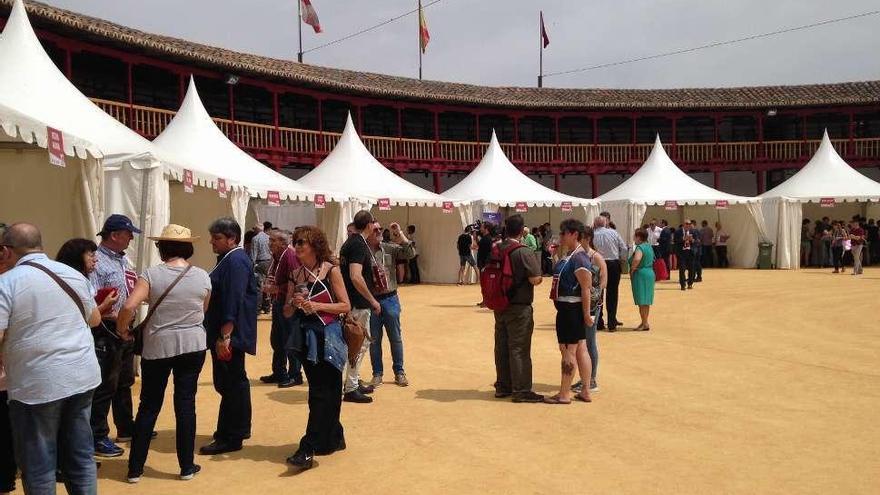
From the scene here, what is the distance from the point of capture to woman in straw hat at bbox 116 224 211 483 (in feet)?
12.9

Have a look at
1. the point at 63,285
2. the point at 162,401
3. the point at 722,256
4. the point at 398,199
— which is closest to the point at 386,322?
the point at 162,401

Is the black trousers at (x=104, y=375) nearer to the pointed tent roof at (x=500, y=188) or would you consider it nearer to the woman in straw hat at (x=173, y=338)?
the woman in straw hat at (x=173, y=338)

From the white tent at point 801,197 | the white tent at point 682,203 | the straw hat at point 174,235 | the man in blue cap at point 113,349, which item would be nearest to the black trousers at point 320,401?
the straw hat at point 174,235

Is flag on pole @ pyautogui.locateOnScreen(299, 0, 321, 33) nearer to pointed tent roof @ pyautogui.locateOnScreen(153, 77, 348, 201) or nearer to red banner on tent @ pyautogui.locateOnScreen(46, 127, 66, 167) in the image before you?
pointed tent roof @ pyautogui.locateOnScreen(153, 77, 348, 201)

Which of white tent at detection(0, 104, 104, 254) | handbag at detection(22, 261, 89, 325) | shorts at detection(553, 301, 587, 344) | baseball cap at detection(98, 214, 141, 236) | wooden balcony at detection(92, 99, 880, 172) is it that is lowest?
shorts at detection(553, 301, 587, 344)

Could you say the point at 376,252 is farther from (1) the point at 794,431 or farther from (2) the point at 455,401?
(1) the point at 794,431

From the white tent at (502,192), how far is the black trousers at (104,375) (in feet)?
43.0

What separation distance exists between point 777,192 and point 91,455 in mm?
21836

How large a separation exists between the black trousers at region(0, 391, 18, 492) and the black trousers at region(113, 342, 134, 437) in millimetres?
1055

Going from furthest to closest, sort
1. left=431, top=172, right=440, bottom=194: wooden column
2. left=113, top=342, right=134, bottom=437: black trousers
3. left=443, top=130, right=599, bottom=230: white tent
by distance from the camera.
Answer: left=431, top=172, right=440, bottom=194: wooden column → left=443, top=130, right=599, bottom=230: white tent → left=113, top=342, right=134, bottom=437: black trousers

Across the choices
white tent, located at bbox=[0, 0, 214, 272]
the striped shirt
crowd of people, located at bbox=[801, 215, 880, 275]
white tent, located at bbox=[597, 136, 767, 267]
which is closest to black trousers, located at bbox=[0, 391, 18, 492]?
white tent, located at bbox=[0, 0, 214, 272]

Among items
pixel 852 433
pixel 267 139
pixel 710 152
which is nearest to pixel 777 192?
pixel 710 152

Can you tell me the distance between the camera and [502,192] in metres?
18.3

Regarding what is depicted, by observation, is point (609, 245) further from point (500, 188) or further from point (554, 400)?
point (500, 188)
